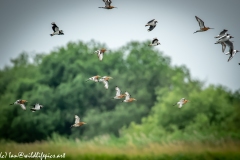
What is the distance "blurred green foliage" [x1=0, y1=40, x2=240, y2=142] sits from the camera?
4444cm

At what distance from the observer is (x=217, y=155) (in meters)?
29.4

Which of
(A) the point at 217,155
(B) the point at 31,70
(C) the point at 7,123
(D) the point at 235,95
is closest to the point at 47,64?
(B) the point at 31,70

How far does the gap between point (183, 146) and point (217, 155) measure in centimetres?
252

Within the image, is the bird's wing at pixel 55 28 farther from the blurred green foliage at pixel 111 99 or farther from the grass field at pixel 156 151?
the blurred green foliage at pixel 111 99

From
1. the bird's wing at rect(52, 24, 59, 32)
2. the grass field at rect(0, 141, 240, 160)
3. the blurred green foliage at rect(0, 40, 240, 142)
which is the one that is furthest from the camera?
the blurred green foliage at rect(0, 40, 240, 142)

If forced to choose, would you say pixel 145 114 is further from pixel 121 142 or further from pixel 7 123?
pixel 121 142

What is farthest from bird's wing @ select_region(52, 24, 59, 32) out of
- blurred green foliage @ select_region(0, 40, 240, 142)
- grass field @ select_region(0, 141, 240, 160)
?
blurred green foliage @ select_region(0, 40, 240, 142)

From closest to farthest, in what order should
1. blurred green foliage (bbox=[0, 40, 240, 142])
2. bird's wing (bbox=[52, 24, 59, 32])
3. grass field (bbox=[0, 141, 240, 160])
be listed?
1. bird's wing (bbox=[52, 24, 59, 32])
2. grass field (bbox=[0, 141, 240, 160])
3. blurred green foliage (bbox=[0, 40, 240, 142])

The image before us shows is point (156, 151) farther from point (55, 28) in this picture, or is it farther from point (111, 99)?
point (111, 99)

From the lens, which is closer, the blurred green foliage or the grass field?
the grass field

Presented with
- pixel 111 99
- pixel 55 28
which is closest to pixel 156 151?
pixel 55 28

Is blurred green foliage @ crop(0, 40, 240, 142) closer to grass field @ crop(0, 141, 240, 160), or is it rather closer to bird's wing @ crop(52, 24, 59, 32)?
grass field @ crop(0, 141, 240, 160)

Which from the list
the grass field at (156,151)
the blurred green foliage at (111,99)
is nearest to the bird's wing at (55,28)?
the grass field at (156,151)

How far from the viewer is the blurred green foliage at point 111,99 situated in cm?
4444
